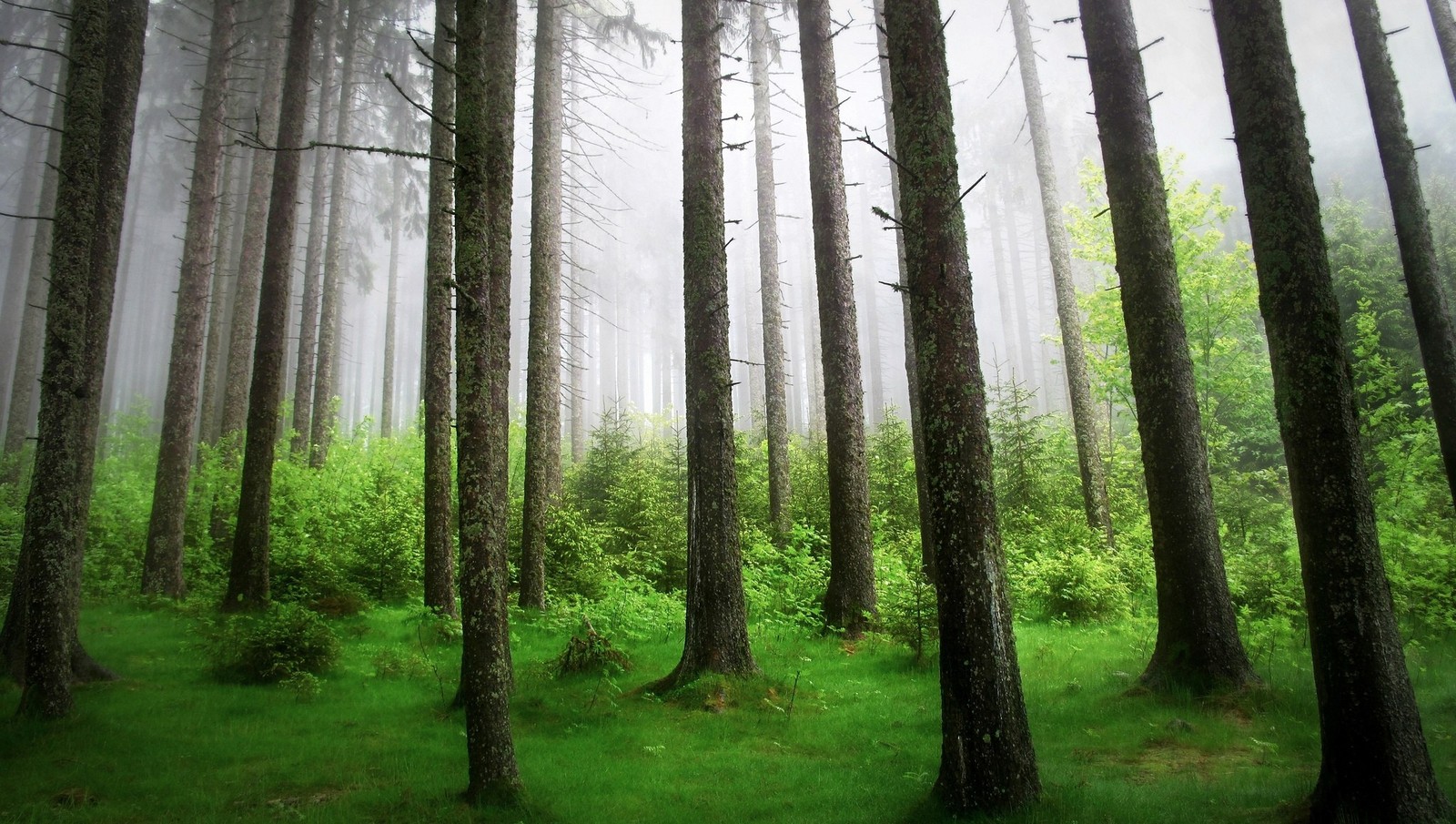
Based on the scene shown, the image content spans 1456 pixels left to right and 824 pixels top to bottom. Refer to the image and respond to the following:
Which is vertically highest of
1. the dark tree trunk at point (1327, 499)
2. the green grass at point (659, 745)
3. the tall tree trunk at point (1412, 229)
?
the tall tree trunk at point (1412, 229)

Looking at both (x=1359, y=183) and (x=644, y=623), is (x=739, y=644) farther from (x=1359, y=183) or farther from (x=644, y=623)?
(x=1359, y=183)

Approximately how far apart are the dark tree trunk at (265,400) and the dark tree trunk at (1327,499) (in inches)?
457

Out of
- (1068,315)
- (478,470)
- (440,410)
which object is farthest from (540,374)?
(1068,315)

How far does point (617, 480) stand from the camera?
1583 centimetres

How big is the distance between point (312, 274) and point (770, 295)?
15079 mm

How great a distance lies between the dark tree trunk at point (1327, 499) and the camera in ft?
13.3

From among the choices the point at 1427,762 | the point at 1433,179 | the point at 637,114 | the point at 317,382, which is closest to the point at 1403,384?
the point at 1433,179

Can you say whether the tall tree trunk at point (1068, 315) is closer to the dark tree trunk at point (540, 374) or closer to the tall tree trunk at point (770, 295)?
the tall tree trunk at point (770, 295)

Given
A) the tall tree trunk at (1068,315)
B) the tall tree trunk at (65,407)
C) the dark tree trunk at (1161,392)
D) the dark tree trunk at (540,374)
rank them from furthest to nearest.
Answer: the tall tree trunk at (1068,315) < the dark tree trunk at (540,374) < the dark tree trunk at (1161,392) < the tall tree trunk at (65,407)

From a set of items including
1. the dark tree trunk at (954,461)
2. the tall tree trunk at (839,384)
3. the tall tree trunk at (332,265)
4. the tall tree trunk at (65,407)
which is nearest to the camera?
the dark tree trunk at (954,461)

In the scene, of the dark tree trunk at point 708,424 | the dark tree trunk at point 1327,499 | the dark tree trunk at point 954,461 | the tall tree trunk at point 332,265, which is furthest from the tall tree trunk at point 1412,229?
the tall tree trunk at point 332,265

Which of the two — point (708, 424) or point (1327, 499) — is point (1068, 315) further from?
point (1327, 499)

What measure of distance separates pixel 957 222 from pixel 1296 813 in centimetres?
442

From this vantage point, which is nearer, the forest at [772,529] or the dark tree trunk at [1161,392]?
the forest at [772,529]
